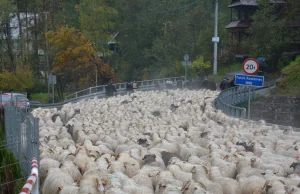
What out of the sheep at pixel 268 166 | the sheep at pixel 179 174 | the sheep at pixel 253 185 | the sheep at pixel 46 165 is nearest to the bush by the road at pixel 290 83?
the sheep at pixel 268 166

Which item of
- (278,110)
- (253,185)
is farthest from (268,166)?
(278,110)

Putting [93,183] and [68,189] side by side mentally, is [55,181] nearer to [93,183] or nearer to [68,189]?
[68,189]

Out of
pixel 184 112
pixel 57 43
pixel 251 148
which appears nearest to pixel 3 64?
pixel 57 43

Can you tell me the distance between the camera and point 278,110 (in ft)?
71.2

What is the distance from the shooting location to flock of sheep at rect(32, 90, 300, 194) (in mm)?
8414

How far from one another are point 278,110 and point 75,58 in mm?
19451

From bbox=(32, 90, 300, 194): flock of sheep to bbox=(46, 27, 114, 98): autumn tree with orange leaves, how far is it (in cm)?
1656

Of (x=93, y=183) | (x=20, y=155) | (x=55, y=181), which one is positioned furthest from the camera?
(x=20, y=155)

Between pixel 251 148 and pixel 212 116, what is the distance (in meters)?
7.12

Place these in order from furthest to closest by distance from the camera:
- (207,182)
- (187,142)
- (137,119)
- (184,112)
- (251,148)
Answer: (184,112) → (137,119) → (187,142) → (251,148) → (207,182)

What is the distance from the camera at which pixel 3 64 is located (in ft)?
136

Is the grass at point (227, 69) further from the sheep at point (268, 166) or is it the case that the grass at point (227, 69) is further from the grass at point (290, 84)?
the sheep at point (268, 166)

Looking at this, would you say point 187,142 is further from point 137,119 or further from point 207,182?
point 137,119

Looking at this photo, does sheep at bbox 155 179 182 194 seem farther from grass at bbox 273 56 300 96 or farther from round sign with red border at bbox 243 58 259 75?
grass at bbox 273 56 300 96
